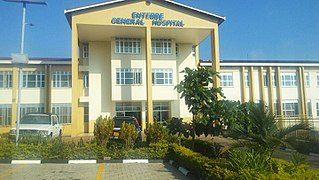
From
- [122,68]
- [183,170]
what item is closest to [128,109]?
[122,68]

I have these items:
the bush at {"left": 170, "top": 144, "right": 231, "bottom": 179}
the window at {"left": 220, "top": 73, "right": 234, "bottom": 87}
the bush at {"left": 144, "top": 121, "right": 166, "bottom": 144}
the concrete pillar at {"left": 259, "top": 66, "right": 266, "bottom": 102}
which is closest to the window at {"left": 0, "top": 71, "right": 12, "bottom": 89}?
the window at {"left": 220, "top": 73, "right": 234, "bottom": 87}

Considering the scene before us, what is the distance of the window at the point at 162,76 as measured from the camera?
3158cm

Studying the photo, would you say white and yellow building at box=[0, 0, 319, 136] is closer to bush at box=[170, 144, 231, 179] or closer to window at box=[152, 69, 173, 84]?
window at box=[152, 69, 173, 84]

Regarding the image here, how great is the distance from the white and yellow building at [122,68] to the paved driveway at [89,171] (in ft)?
51.9

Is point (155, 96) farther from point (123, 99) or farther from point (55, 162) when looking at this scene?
point (55, 162)

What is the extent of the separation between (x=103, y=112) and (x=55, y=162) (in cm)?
1830

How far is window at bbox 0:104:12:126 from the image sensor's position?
104 feet

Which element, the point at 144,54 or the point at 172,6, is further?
the point at 144,54

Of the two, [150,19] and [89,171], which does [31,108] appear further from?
[89,171]

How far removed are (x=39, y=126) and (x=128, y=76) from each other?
42.8 feet

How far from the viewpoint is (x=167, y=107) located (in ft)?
109

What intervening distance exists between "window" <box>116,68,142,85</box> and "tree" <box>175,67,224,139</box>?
1962 cm

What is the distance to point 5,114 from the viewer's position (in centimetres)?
3192

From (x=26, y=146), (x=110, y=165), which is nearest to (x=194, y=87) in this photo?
(x=110, y=165)
